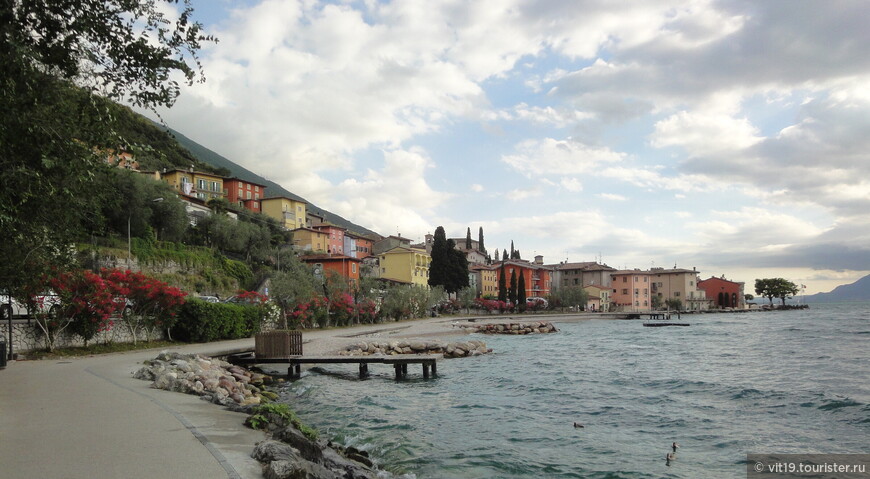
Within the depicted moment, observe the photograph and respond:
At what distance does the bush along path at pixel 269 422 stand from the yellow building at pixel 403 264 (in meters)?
80.3

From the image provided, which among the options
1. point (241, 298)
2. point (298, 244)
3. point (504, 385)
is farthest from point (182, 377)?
point (298, 244)

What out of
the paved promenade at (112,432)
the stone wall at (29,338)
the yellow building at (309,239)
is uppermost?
the yellow building at (309,239)

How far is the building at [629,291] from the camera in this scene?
444 ft

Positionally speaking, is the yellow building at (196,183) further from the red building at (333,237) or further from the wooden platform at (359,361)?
the wooden platform at (359,361)

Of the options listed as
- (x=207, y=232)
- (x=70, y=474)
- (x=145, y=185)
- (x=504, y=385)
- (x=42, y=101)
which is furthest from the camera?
(x=207, y=232)

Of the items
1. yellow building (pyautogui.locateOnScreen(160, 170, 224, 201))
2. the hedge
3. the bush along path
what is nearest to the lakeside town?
yellow building (pyautogui.locateOnScreen(160, 170, 224, 201))

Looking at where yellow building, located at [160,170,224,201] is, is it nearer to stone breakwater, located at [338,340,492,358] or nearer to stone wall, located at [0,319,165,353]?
stone breakwater, located at [338,340,492,358]

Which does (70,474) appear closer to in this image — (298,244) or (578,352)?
(578,352)

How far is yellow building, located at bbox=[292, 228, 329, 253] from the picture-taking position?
307 ft

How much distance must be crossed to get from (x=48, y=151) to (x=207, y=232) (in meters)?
58.0

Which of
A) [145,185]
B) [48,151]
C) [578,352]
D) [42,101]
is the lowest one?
[578,352]

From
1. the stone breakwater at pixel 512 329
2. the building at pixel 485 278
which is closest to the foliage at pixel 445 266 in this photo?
the stone breakwater at pixel 512 329

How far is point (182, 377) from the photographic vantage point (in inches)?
647

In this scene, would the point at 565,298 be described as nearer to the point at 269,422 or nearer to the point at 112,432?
the point at 269,422
